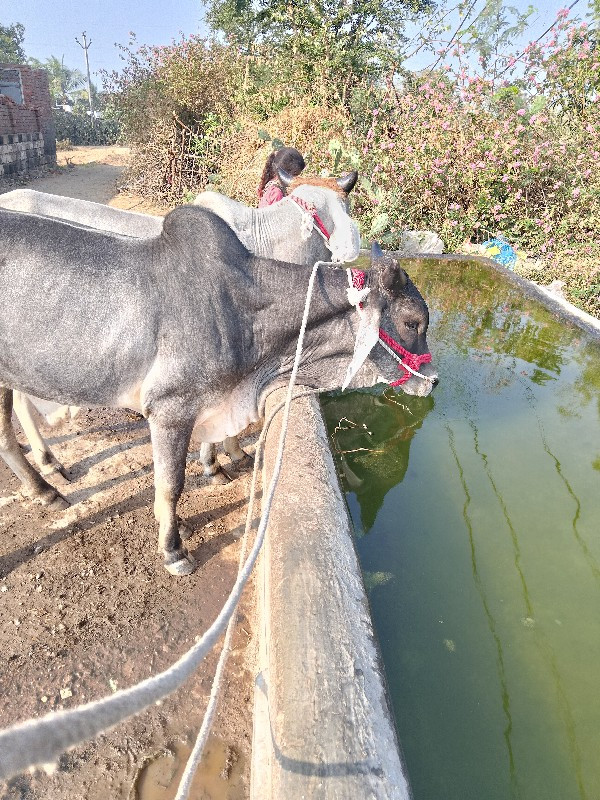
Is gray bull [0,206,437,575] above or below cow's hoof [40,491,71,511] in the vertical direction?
above

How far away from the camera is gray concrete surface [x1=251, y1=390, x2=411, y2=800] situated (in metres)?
1.26

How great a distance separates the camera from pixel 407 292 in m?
2.63

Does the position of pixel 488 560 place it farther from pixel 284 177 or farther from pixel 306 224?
pixel 284 177

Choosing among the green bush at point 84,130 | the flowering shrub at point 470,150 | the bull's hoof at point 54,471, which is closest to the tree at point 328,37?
the flowering shrub at point 470,150

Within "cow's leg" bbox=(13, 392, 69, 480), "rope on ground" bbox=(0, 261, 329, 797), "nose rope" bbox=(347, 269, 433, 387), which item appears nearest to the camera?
"rope on ground" bbox=(0, 261, 329, 797)

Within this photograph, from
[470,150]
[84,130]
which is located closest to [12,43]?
[84,130]

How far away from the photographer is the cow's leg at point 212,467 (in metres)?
3.26

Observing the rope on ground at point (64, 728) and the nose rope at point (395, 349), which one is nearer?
the rope on ground at point (64, 728)

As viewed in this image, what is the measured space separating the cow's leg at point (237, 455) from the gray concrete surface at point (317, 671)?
1.25 m

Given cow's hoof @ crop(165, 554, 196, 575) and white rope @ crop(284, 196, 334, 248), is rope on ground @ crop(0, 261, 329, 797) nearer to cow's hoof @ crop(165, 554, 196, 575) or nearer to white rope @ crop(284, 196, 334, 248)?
cow's hoof @ crop(165, 554, 196, 575)

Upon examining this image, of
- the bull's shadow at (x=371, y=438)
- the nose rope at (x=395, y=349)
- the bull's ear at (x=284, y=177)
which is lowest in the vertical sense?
the bull's shadow at (x=371, y=438)

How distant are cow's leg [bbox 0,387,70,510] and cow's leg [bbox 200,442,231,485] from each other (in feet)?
2.71

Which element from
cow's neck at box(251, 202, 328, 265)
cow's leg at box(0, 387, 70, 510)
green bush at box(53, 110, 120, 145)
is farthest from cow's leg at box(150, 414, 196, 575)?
green bush at box(53, 110, 120, 145)

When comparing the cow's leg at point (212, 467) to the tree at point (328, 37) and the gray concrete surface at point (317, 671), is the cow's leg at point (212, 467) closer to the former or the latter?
the gray concrete surface at point (317, 671)
